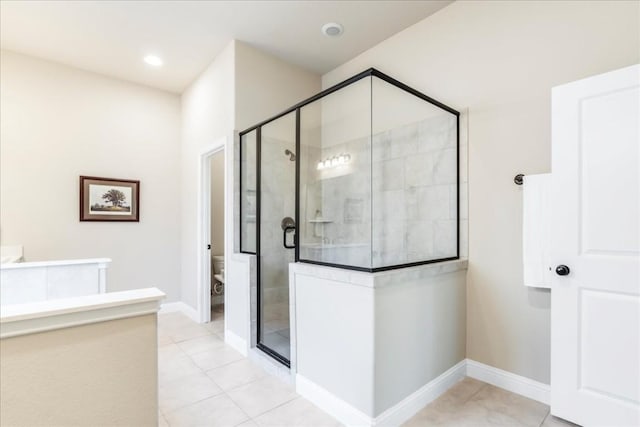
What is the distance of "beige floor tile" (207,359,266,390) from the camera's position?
97.7 inches

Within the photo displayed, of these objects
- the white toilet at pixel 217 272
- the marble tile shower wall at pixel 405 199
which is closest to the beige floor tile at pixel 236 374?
the marble tile shower wall at pixel 405 199

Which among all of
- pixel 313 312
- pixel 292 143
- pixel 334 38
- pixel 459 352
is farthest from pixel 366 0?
pixel 459 352

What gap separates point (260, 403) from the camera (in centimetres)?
219

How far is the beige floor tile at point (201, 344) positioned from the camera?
10.3 ft

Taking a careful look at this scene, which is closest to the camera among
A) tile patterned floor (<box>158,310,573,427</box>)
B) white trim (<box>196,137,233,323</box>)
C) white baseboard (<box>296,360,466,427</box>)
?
white baseboard (<box>296,360,466,427</box>)

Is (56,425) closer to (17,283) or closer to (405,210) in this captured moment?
(17,283)

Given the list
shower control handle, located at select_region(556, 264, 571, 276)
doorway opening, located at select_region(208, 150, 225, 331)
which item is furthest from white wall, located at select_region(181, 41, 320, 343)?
shower control handle, located at select_region(556, 264, 571, 276)

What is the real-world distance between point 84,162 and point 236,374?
3.04 metres

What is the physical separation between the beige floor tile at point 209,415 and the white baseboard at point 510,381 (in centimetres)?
172

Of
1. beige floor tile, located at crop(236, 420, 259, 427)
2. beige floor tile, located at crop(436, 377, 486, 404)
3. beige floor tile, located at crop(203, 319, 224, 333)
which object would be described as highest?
beige floor tile, located at crop(436, 377, 486, 404)

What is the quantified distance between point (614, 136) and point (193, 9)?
3140 millimetres

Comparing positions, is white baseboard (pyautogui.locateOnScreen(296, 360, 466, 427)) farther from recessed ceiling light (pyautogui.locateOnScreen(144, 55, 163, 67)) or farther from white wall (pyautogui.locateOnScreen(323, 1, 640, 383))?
recessed ceiling light (pyautogui.locateOnScreen(144, 55, 163, 67))

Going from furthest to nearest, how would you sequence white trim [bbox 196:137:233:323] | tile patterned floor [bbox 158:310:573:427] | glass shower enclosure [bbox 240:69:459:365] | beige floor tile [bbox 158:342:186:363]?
white trim [bbox 196:137:233:323] → beige floor tile [bbox 158:342:186:363] → glass shower enclosure [bbox 240:69:459:365] → tile patterned floor [bbox 158:310:573:427]

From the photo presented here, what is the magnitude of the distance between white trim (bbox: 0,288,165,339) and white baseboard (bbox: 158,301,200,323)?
9.92 ft
